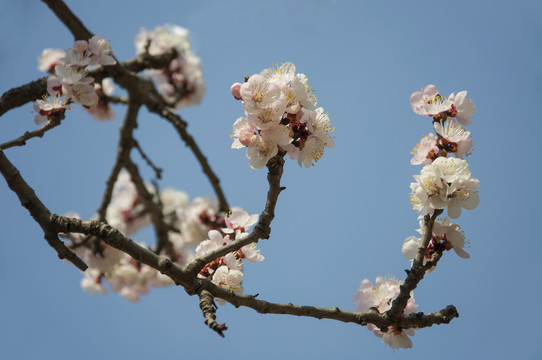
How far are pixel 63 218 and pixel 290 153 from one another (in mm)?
1018

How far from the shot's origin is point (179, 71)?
5.22 m

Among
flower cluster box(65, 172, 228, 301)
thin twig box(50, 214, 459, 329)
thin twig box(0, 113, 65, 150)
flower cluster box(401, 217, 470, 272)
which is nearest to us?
thin twig box(50, 214, 459, 329)

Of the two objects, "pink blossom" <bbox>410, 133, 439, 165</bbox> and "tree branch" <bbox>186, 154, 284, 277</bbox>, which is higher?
"pink blossom" <bbox>410, 133, 439, 165</bbox>

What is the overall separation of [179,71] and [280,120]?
11.6 ft

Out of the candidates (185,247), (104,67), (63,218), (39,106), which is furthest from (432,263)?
(185,247)

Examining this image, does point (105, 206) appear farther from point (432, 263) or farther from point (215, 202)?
point (432, 263)

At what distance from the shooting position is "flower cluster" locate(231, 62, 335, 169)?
1.89 m

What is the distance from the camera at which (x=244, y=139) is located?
1.95 m

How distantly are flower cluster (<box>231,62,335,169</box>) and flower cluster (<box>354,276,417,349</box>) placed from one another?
2.45 ft

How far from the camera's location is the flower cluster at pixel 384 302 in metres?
2.23

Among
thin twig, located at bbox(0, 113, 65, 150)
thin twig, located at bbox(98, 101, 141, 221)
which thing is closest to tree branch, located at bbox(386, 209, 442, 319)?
thin twig, located at bbox(0, 113, 65, 150)

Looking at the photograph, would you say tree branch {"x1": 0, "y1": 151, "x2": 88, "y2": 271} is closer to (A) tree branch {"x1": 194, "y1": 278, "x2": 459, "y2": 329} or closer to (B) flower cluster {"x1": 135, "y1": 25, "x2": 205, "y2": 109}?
(A) tree branch {"x1": 194, "y1": 278, "x2": 459, "y2": 329}

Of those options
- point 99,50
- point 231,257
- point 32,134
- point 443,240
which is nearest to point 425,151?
point 443,240

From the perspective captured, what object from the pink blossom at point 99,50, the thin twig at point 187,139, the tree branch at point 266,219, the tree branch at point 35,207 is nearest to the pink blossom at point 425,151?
the tree branch at point 266,219
